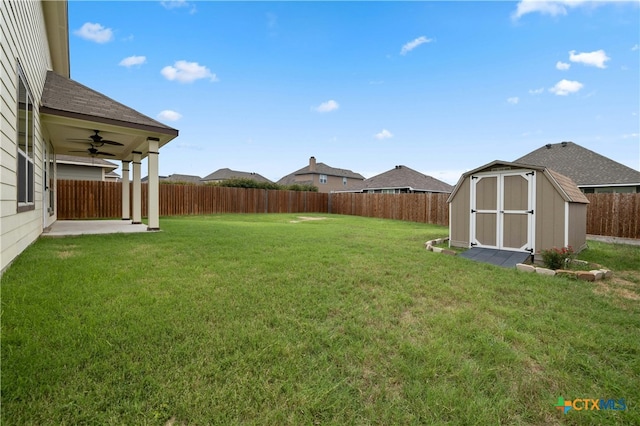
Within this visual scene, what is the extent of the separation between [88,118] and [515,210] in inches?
399

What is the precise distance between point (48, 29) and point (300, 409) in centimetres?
1091

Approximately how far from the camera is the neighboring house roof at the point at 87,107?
21.5 ft

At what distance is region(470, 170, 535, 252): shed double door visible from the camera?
6.53m

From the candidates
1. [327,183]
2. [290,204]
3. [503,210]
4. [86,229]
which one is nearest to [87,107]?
[86,229]

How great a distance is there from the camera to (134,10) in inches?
393

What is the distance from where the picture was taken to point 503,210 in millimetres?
6926

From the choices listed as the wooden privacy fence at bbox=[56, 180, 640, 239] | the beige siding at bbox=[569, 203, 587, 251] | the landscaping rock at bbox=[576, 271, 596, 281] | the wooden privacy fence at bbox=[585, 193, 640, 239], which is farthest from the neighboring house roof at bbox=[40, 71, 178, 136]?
the wooden privacy fence at bbox=[585, 193, 640, 239]

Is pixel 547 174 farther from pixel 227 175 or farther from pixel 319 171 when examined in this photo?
pixel 227 175

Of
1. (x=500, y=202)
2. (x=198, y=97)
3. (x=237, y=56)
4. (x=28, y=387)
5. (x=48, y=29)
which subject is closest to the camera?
(x=28, y=387)

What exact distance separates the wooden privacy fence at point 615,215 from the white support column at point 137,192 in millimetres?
17105

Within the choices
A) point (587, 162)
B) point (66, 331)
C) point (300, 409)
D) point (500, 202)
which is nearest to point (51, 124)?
point (66, 331)

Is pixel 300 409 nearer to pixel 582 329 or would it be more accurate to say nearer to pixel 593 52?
pixel 582 329

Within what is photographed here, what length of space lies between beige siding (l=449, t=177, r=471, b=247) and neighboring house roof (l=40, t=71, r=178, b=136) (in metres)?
7.95

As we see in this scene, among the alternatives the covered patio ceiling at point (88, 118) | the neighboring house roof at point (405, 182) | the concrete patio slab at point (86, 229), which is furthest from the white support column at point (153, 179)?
the neighboring house roof at point (405, 182)
